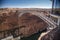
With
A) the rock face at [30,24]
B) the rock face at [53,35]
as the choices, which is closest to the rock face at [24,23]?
the rock face at [30,24]

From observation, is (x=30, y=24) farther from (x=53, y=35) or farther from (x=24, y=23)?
(x=53, y=35)

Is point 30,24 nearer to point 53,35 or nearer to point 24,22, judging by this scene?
point 24,22

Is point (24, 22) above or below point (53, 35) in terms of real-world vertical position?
above

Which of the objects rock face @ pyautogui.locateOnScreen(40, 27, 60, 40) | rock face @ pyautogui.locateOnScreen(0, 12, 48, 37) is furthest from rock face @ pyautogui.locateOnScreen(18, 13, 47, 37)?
rock face @ pyautogui.locateOnScreen(40, 27, 60, 40)

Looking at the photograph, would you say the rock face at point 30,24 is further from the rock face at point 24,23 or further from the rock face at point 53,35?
the rock face at point 53,35

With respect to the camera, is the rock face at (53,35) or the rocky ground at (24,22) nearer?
the rocky ground at (24,22)

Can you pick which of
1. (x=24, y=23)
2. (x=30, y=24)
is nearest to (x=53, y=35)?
(x=30, y=24)

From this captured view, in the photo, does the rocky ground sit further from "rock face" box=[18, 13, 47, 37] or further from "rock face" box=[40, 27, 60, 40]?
"rock face" box=[40, 27, 60, 40]

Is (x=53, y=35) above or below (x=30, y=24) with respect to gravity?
below
